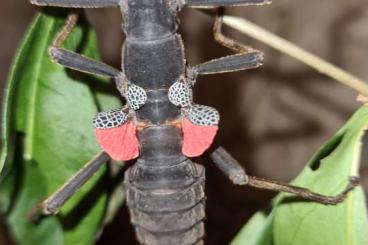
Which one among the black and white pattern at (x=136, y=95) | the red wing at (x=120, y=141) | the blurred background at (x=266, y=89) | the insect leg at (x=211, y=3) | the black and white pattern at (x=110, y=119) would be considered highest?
the insect leg at (x=211, y=3)

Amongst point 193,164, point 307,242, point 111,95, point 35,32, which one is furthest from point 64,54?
point 307,242

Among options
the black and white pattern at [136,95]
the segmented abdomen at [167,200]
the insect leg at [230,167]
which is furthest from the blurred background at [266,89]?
the black and white pattern at [136,95]

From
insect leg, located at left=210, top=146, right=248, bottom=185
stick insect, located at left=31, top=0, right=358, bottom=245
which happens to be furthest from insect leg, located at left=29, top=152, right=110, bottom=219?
insect leg, located at left=210, top=146, right=248, bottom=185

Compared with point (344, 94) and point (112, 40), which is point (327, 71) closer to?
point (344, 94)

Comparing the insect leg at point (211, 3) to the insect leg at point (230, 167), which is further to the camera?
the insect leg at point (230, 167)

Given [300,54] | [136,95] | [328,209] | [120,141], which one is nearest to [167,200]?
[120,141]

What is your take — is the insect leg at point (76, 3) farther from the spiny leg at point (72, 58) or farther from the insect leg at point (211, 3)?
the insect leg at point (211, 3)

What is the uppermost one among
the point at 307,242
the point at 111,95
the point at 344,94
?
the point at 111,95
